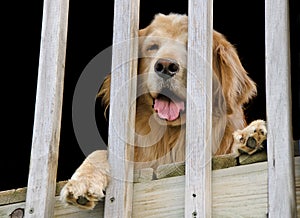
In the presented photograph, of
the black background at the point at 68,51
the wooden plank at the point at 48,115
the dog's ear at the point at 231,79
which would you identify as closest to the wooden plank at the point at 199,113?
the wooden plank at the point at 48,115

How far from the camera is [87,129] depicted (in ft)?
14.6

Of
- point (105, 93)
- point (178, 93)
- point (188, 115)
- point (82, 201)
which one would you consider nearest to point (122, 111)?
point (188, 115)

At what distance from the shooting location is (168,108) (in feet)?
15.2

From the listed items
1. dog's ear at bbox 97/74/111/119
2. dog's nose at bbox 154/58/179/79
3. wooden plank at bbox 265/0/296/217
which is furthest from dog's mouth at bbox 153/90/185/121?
wooden plank at bbox 265/0/296/217

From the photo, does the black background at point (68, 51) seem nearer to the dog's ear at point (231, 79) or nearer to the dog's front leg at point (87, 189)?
the dog's ear at point (231, 79)

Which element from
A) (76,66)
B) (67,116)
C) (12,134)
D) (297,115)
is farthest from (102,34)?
(297,115)

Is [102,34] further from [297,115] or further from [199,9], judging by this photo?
[199,9]

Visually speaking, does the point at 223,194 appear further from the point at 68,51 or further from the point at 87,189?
the point at 68,51

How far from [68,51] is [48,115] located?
121 inches

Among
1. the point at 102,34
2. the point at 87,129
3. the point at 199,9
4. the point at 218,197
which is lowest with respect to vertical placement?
the point at 218,197

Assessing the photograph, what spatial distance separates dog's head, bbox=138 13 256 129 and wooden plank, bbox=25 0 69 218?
111 cm

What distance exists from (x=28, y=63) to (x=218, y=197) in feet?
12.1

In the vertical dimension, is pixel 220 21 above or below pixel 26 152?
above

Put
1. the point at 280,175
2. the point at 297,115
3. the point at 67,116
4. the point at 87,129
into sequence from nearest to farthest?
the point at 280,175, the point at 87,129, the point at 297,115, the point at 67,116
